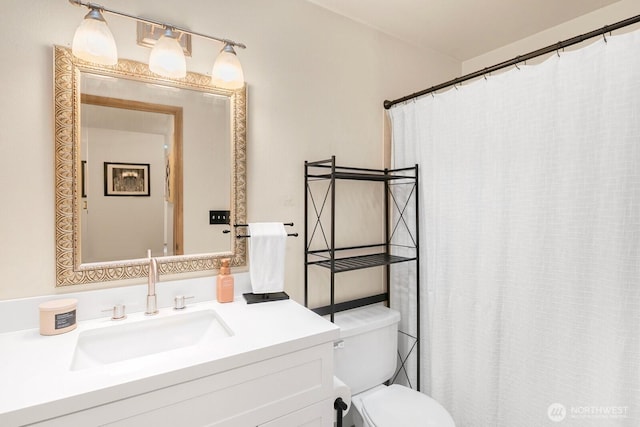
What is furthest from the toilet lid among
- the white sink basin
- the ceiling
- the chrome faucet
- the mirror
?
the ceiling

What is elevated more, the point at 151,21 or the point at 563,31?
the point at 563,31

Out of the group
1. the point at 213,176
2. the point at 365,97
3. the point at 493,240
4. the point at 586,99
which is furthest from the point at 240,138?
the point at 586,99

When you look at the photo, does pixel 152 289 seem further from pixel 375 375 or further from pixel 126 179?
pixel 375 375

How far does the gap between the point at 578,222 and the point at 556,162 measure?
25 cm

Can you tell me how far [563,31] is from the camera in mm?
1901

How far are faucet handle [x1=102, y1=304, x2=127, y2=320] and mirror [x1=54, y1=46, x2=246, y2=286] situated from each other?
0.37ft

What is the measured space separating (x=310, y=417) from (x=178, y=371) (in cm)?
48

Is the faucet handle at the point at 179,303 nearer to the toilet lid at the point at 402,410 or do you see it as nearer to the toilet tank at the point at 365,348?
the toilet tank at the point at 365,348

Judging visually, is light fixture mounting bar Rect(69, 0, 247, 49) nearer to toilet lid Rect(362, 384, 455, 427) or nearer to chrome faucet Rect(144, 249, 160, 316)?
chrome faucet Rect(144, 249, 160, 316)

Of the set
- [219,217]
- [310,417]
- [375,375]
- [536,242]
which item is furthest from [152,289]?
[536,242]

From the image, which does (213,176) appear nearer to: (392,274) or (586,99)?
(392,274)

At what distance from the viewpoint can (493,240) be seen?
150 cm

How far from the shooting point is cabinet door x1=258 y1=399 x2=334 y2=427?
3.34ft

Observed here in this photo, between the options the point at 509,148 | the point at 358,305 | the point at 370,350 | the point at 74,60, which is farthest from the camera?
the point at 358,305
